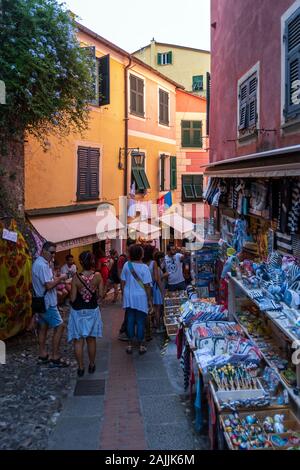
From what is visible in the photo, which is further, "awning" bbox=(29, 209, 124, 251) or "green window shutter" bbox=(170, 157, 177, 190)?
"green window shutter" bbox=(170, 157, 177, 190)

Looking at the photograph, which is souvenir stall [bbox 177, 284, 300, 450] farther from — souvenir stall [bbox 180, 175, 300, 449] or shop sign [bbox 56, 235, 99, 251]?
shop sign [bbox 56, 235, 99, 251]

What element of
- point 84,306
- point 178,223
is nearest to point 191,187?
point 178,223

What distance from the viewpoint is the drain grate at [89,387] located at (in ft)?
20.1

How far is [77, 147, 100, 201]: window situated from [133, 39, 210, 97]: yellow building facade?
598 inches

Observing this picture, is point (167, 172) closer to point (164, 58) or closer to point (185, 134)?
point (185, 134)

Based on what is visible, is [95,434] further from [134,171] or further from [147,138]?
[147,138]

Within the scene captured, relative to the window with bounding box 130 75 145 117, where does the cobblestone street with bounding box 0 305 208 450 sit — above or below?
below

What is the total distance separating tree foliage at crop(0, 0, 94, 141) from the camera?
8094mm

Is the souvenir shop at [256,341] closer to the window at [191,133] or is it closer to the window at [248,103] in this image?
the window at [248,103]

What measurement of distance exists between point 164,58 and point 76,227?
63.3 feet

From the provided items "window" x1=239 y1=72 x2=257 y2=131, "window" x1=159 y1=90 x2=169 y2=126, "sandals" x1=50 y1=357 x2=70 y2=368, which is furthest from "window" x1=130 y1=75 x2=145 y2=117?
"sandals" x1=50 y1=357 x2=70 y2=368

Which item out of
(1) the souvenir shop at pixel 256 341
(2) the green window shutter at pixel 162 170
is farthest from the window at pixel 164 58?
(1) the souvenir shop at pixel 256 341

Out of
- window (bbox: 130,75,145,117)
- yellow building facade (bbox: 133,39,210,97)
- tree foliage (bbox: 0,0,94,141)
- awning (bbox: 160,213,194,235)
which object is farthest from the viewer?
yellow building facade (bbox: 133,39,210,97)

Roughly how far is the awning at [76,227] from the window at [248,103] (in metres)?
5.39
